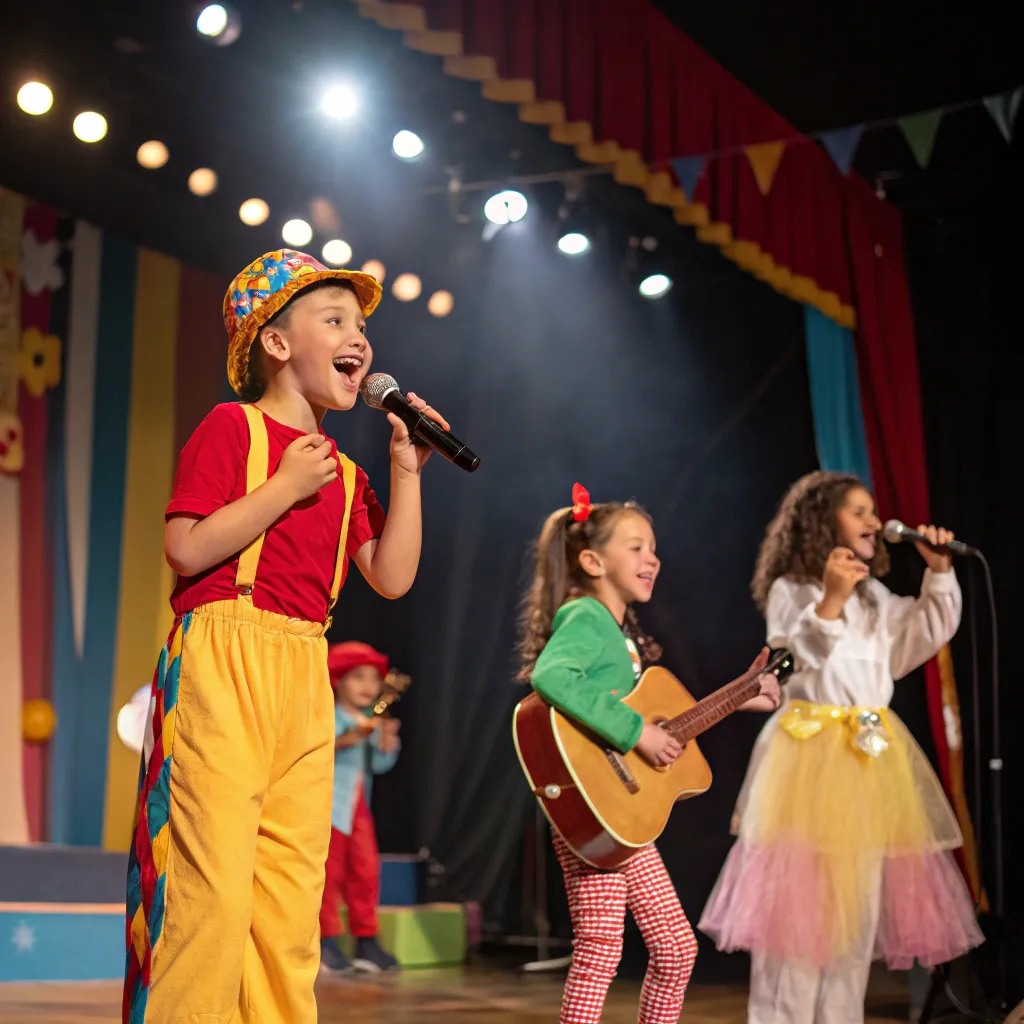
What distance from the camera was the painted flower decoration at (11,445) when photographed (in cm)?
621

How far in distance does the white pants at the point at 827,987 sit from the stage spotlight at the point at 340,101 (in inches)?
137

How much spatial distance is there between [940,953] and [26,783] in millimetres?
4299

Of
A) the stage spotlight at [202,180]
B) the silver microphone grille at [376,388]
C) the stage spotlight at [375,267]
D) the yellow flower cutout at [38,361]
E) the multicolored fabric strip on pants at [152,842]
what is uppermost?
the stage spotlight at [202,180]

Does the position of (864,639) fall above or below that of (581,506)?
below

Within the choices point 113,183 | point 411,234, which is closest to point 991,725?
point 411,234

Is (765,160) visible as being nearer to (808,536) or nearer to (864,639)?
(808,536)

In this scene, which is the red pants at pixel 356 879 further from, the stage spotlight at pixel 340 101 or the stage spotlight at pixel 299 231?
the stage spotlight at pixel 340 101

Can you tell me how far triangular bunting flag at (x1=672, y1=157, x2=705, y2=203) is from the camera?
16.6 feet

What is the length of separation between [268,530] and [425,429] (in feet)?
1.03

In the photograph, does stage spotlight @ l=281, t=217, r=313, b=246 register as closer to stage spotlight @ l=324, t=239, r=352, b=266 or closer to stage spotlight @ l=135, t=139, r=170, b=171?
stage spotlight @ l=324, t=239, r=352, b=266

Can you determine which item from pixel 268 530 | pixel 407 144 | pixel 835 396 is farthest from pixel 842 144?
pixel 268 530

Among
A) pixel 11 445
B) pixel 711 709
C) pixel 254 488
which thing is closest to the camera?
pixel 254 488

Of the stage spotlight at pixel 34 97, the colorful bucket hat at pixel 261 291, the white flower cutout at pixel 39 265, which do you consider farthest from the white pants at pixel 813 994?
the white flower cutout at pixel 39 265

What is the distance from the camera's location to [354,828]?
544 centimetres
